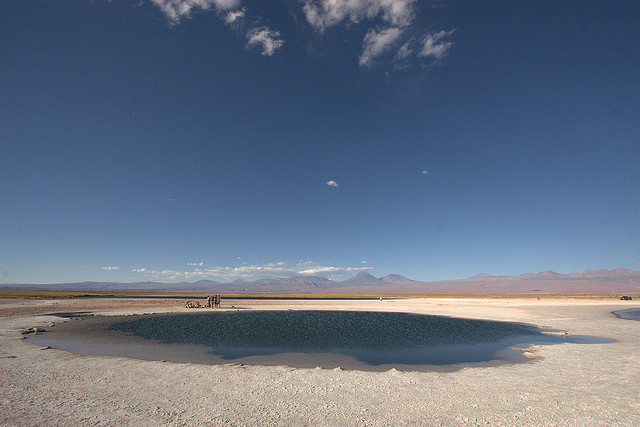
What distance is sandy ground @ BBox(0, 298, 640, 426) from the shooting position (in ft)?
29.1

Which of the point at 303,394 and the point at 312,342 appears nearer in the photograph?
the point at 303,394

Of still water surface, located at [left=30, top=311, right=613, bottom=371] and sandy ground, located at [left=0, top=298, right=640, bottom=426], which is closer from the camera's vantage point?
sandy ground, located at [left=0, top=298, right=640, bottom=426]

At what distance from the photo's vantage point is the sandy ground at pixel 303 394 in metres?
8.87

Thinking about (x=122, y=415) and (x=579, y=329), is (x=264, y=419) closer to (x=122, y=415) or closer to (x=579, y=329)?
(x=122, y=415)

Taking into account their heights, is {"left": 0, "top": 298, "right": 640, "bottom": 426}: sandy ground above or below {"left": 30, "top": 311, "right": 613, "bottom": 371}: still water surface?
above

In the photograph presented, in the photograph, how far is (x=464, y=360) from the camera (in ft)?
58.2

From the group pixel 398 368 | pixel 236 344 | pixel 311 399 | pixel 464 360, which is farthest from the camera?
pixel 236 344

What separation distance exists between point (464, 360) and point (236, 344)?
15350 mm

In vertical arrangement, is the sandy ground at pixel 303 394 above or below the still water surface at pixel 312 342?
above

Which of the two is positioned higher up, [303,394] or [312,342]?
[303,394]

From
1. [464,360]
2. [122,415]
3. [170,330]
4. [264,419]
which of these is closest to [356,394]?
[264,419]

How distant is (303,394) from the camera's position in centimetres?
1098

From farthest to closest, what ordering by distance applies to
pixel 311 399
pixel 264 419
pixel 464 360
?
pixel 464 360, pixel 311 399, pixel 264 419

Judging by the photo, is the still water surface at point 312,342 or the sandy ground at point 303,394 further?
the still water surface at point 312,342
